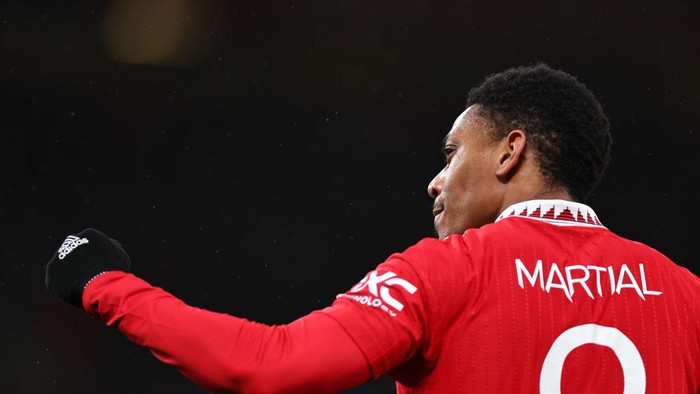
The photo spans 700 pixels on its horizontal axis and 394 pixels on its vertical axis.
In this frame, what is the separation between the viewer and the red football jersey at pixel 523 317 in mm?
979

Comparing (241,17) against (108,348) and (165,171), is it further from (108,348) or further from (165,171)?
(108,348)

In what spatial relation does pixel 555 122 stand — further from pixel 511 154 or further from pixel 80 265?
pixel 80 265

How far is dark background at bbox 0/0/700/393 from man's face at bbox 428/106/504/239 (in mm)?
3971

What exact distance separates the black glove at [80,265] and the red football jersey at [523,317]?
0.93 feet

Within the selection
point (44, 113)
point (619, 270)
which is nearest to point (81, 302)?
point (619, 270)

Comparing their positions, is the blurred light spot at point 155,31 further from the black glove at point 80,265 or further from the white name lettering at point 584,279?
the white name lettering at point 584,279

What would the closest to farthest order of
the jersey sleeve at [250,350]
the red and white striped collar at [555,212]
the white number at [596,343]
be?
the jersey sleeve at [250,350] < the white number at [596,343] < the red and white striped collar at [555,212]

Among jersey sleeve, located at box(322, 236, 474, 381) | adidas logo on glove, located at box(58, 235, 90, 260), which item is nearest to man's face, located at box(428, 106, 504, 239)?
jersey sleeve, located at box(322, 236, 474, 381)

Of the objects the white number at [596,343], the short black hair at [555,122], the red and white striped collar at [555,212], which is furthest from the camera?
the short black hair at [555,122]

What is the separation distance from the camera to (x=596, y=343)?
104cm

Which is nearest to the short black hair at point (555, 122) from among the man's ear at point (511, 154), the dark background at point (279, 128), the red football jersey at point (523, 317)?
the man's ear at point (511, 154)

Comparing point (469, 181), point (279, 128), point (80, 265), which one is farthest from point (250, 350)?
point (279, 128)

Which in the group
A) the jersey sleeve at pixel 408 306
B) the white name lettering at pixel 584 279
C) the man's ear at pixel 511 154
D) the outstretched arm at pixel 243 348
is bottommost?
the outstretched arm at pixel 243 348

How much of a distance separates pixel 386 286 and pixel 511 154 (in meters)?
0.39
